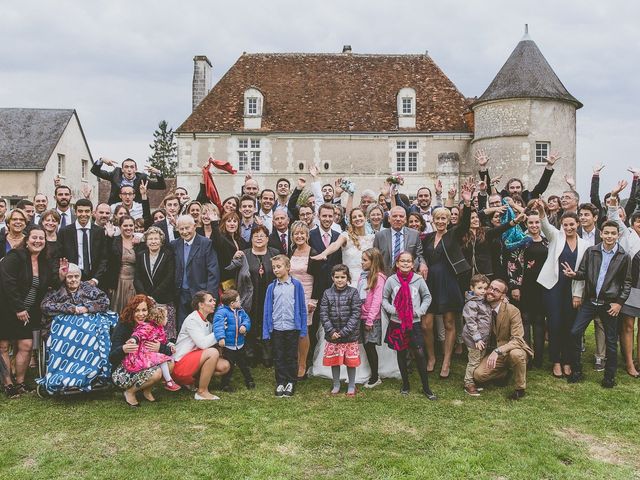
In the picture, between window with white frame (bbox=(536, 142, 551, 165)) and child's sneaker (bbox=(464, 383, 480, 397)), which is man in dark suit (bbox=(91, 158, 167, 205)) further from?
window with white frame (bbox=(536, 142, 551, 165))

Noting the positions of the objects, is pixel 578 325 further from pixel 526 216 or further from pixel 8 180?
pixel 8 180

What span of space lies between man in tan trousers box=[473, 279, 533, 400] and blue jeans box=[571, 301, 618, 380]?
2.89 feet

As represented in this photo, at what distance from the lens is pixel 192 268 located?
7188 mm

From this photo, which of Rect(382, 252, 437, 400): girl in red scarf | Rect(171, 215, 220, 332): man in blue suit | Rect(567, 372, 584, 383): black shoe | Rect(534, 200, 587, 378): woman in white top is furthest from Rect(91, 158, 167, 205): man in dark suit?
Rect(567, 372, 584, 383): black shoe

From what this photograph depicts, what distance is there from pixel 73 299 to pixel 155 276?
3.21 ft

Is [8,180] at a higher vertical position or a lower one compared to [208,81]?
lower

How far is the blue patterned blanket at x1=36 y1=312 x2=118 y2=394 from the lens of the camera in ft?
20.6

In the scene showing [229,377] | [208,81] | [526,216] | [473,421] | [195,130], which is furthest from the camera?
[208,81]

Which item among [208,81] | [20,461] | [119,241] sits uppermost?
[208,81]

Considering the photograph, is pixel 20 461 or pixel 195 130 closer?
pixel 20 461

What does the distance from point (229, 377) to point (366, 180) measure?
22210 millimetres

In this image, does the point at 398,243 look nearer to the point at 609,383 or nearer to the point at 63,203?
the point at 609,383

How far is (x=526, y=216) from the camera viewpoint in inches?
297

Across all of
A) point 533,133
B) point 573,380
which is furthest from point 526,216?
point 533,133
